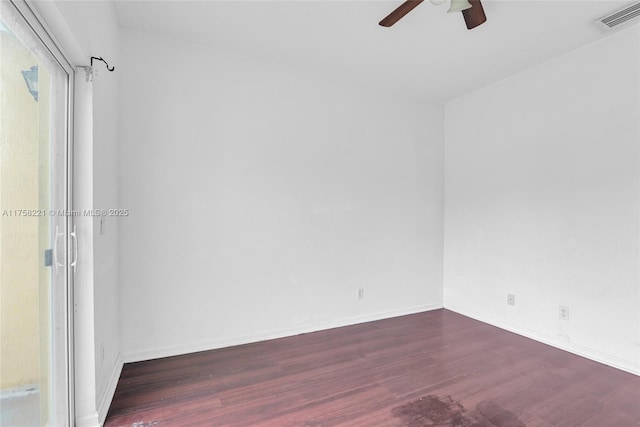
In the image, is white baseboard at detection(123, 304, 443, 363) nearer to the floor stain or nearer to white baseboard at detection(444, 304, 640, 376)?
white baseboard at detection(444, 304, 640, 376)

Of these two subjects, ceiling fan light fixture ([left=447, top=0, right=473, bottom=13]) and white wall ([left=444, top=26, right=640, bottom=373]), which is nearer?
ceiling fan light fixture ([left=447, top=0, right=473, bottom=13])

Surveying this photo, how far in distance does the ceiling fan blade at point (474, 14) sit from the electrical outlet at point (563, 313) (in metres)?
2.56

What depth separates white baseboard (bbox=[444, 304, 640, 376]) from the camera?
246 cm

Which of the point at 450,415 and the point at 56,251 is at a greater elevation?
the point at 56,251

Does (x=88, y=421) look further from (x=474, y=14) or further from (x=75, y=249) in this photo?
(x=474, y=14)

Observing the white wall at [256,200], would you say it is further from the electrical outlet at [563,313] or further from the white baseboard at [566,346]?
the electrical outlet at [563,313]

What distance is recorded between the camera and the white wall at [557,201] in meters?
2.49

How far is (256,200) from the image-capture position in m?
2.92

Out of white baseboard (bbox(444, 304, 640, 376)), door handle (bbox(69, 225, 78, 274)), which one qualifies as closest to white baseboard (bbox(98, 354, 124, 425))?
door handle (bbox(69, 225, 78, 274))

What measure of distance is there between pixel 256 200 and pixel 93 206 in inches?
54.8

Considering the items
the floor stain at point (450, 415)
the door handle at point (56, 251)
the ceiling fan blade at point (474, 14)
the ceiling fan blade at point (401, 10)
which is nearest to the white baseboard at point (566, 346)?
the floor stain at point (450, 415)

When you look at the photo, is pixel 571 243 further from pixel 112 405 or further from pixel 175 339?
pixel 112 405

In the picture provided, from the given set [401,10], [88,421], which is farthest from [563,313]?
[88,421]

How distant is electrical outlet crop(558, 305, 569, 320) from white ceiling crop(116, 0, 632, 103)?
7.64 ft
